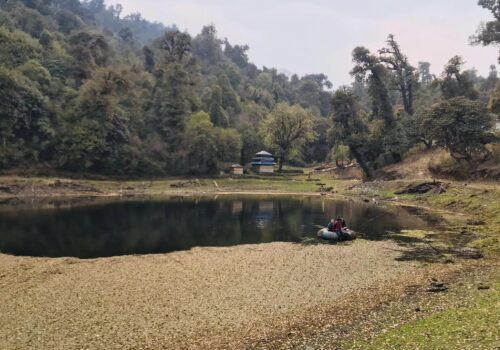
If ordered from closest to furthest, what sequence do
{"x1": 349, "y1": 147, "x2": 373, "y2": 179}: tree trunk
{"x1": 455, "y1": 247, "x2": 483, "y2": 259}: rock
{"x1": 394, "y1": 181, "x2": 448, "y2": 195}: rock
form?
{"x1": 455, "y1": 247, "x2": 483, "y2": 259}: rock, {"x1": 394, "y1": 181, "x2": 448, "y2": 195}: rock, {"x1": 349, "y1": 147, "x2": 373, "y2": 179}: tree trunk

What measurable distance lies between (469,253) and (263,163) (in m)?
90.5

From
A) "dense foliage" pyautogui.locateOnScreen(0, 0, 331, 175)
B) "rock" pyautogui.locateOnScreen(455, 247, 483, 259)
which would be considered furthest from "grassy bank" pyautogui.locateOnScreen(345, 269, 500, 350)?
"dense foliage" pyautogui.locateOnScreen(0, 0, 331, 175)

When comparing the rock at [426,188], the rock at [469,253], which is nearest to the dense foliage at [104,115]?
the rock at [426,188]

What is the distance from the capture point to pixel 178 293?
24.0 m

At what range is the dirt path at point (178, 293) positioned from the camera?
59.7 feet

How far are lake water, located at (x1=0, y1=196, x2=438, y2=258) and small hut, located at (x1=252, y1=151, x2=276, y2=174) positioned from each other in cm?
4379

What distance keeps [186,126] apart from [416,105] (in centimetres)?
7168

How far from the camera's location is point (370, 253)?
34.4 m

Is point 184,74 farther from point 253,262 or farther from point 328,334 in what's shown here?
point 328,334

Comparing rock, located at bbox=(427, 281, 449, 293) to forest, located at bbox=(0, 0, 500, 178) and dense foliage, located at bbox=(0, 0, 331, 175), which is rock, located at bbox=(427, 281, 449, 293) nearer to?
forest, located at bbox=(0, 0, 500, 178)

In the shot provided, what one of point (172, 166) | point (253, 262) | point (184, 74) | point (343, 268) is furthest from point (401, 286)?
point (184, 74)

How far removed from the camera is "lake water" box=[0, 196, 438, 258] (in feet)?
129

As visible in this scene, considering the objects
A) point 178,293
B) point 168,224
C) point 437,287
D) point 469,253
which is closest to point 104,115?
point 168,224

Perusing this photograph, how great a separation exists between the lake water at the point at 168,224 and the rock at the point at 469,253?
31.0ft
